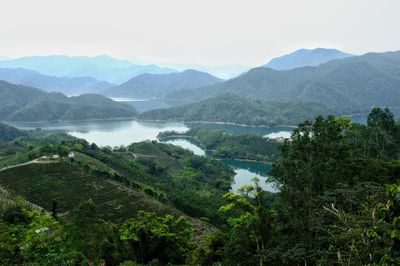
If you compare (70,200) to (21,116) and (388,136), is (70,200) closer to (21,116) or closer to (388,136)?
(388,136)

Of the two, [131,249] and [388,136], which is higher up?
[388,136]

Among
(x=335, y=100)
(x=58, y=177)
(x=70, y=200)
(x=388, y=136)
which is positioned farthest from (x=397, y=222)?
(x=335, y=100)

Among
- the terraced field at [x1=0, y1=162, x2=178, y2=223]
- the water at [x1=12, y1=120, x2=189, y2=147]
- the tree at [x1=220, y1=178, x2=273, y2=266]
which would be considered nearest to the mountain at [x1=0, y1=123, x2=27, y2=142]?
the water at [x1=12, y1=120, x2=189, y2=147]

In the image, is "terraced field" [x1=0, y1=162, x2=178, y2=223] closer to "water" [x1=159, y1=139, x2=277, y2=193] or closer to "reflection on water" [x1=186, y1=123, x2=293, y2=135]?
"water" [x1=159, y1=139, x2=277, y2=193]

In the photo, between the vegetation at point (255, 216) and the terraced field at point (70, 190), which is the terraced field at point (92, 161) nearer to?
the vegetation at point (255, 216)

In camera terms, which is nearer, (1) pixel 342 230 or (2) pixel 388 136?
(1) pixel 342 230

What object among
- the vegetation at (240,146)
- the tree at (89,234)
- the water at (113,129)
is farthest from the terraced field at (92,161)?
the water at (113,129)
